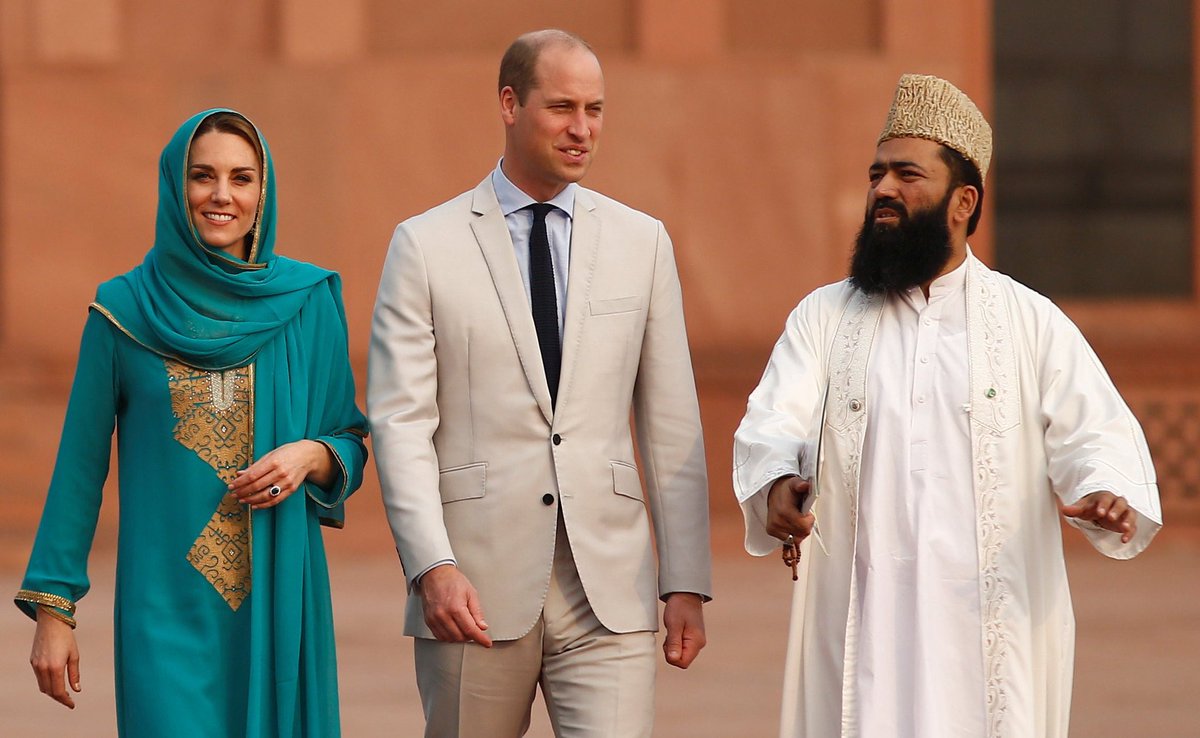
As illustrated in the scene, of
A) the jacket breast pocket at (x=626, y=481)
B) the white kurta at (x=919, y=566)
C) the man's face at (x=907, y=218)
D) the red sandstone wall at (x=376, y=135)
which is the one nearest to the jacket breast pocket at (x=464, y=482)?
the jacket breast pocket at (x=626, y=481)

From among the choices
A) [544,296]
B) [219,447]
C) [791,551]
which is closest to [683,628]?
[791,551]

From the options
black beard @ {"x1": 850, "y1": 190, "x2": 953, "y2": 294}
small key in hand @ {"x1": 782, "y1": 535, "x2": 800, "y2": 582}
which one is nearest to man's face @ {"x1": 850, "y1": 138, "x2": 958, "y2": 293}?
black beard @ {"x1": 850, "y1": 190, "x2": 953, "y2": 294}

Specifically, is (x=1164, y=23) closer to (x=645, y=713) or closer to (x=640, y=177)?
(x=640, y=177)

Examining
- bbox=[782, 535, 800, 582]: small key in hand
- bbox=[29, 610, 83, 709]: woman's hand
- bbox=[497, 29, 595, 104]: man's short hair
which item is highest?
bbox=[497, 29, 595, 104]: man's short hair

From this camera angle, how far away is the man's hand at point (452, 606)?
13.1ft

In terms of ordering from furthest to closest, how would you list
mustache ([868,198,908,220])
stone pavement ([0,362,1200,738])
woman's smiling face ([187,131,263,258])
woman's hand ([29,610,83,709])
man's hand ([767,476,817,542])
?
stone pavement ([0,362,1200,738]) < mustache ([868,198,908,220]) < woman's smiling face ([187,131,263,258]) < woman's hand ([29,610,83,709]) < man's hand ([767,476,817,542])

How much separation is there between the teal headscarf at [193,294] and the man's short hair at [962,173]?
1.42 metres

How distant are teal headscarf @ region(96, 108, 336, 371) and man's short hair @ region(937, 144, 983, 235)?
1419 millimetres

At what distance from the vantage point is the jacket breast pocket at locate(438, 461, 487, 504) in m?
4.16

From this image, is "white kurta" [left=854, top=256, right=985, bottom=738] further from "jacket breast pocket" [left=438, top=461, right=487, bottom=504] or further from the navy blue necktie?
"jacket breast pocket" [left=438, top=461, right=487, bottom=504]

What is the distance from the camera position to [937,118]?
4.14 m

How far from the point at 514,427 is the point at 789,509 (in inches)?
26.7

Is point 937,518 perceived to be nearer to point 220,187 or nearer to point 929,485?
point 929,485

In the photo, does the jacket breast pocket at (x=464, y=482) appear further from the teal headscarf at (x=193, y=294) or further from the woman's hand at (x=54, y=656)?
the woman's hand at (x=54, y=656)
